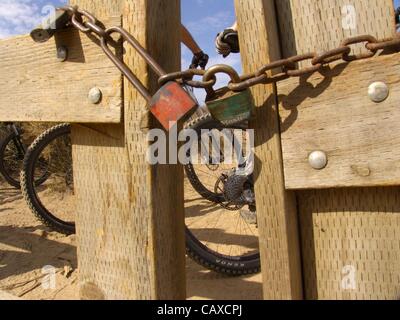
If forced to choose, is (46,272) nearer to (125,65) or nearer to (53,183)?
(125,65)

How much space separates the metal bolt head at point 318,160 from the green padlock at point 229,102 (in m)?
0.16

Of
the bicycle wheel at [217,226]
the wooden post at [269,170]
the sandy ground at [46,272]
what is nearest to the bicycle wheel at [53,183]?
the sandy ground at [46,272]

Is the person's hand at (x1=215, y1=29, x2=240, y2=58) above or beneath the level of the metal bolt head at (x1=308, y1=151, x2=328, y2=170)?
above

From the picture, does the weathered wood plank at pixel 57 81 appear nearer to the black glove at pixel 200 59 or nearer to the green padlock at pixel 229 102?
the green padlock at pixel 229 102

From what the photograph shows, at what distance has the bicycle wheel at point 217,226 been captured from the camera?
273 centimetres

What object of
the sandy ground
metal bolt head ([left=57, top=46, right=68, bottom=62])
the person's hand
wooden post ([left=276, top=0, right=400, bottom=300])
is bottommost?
the sandy ground

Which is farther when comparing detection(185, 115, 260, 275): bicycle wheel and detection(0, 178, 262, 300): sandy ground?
detection(185, 115, 260, 275): bicycle wheel

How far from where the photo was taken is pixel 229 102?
71 cm

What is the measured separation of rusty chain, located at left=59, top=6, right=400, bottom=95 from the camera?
642 millimetres

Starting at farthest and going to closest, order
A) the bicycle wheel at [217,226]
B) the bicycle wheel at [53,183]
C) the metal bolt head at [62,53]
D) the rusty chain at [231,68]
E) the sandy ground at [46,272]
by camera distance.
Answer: the bicycle wheel at [53,183] → the bicycle wheel at [217,226] → the sandy ground at [46,272] → the metal bolt head at [62,53] → the rusty chain at [231,68]

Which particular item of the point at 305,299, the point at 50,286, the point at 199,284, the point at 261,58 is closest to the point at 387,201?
the point at 305,299

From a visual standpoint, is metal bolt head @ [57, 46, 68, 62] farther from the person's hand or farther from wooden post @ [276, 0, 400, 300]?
wooden post @ [276, 0, 400, 300]

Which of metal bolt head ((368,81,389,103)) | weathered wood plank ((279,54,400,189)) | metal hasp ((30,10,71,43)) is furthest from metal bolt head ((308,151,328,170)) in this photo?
metal hasp ((30,10,71,43))

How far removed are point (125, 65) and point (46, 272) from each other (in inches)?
105
